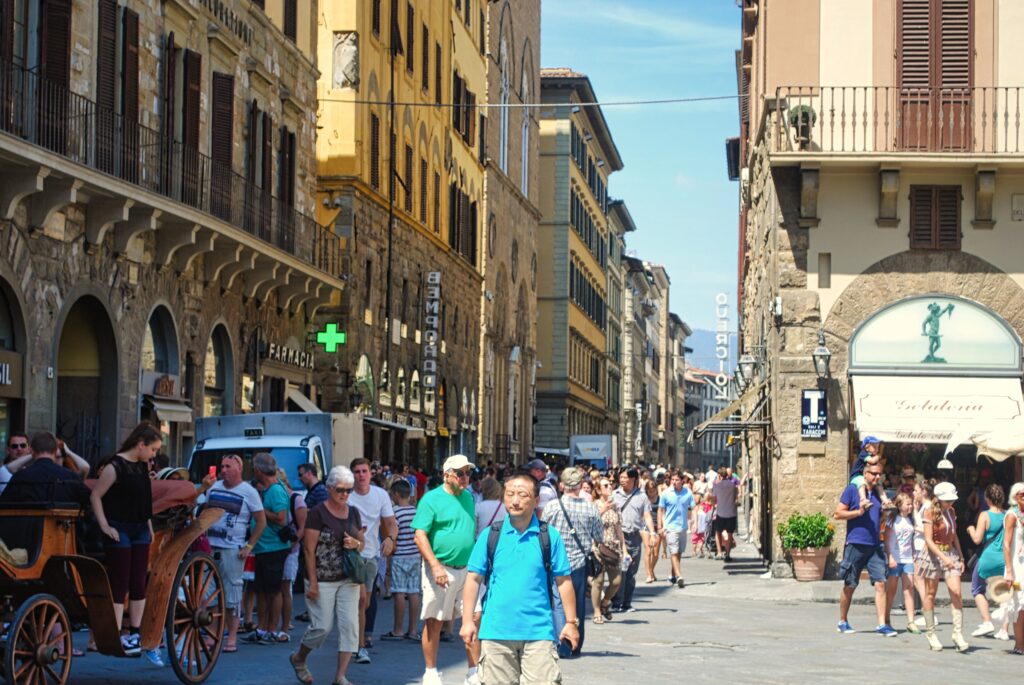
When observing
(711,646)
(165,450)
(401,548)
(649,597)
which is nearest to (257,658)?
(401,548)

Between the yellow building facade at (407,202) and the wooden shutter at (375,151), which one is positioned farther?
the wooden shutter at (375,151)

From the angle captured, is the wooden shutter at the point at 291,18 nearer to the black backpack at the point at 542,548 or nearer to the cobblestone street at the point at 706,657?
the cobblestone street at the point at 706,657

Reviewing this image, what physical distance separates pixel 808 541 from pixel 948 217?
5091mm

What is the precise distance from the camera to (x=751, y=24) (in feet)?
129

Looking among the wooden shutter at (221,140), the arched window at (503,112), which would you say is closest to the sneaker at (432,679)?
the wooden shutter at (221,140)

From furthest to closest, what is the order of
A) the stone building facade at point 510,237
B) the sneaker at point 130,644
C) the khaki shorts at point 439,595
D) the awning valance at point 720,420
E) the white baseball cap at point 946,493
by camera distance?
the stone building facade at point 510,237, the awning valance at point 720,420, the white baseball cap at point 946,493, the khaki shorts at point 439,595, the sneaker at point 130,644

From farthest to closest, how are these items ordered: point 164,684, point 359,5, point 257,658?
1. point 359,5
2. point 257,658
3. point 164,684

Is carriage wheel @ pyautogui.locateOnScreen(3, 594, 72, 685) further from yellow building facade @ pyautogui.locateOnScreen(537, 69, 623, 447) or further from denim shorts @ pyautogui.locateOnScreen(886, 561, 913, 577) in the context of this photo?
yellow building facade @ pyautogui.locateOnScreen(537, 69, 623, 447)

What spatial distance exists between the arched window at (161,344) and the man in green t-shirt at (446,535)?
510 inches

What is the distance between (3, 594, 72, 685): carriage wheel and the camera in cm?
1036

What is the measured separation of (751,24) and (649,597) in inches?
745

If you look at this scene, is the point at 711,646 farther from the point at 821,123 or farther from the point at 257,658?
the point at 821,123

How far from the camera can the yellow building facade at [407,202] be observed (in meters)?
36.9

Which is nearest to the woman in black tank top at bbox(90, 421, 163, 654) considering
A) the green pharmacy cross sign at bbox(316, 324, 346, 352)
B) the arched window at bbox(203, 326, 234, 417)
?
the arched window at bbox(203, 326, 234, 417)
